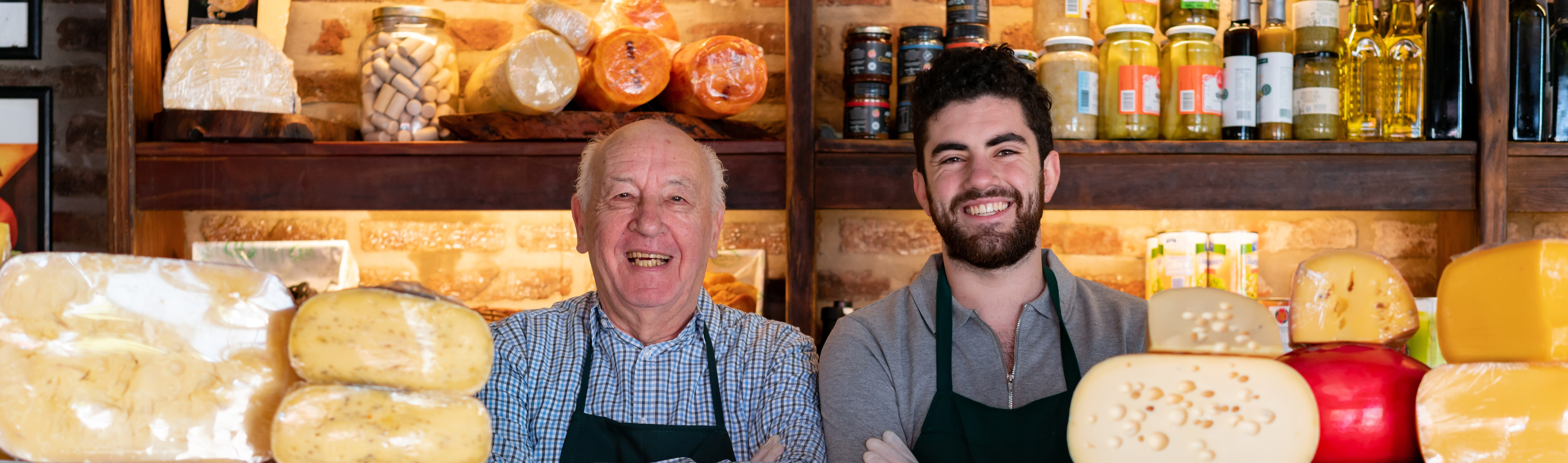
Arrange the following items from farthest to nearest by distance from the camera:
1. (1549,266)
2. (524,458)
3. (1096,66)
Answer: (1096,66)
(524,458)
(1549,266)

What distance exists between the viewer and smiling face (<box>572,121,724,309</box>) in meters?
1.38

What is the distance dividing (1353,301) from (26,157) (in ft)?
8.16

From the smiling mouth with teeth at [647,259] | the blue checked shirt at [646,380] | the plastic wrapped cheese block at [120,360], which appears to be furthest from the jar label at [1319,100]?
the plastic wrapped cheese block at [120,360]

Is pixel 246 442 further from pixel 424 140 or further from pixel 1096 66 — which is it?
pixel 1096 66

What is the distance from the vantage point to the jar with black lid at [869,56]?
74.0 inches

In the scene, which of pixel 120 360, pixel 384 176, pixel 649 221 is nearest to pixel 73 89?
pixel 384 176

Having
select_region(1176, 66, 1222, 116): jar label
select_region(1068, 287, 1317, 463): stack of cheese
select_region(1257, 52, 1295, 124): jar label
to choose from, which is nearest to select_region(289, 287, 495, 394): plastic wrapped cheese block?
select_region(1068, 287, 1317, 463): stack of cheese

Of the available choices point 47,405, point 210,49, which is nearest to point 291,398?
point 47,405

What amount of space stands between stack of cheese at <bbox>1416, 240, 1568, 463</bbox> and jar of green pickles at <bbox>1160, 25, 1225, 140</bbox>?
49.3 inches

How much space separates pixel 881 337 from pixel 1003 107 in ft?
1.19

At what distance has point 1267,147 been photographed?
6.04ft

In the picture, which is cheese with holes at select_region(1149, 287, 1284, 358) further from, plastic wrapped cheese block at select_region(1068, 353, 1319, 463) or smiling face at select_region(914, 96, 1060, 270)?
smiling face at select_region(914, 96, 1060, 270)

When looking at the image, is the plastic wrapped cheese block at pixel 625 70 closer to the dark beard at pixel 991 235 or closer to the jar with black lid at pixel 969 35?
the jar with black lid at pixel 969 35

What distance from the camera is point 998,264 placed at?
52.4 inches
